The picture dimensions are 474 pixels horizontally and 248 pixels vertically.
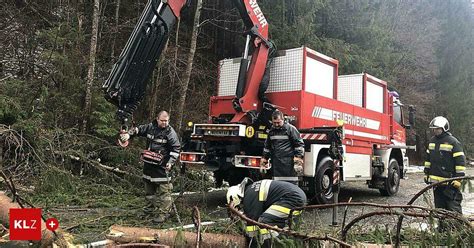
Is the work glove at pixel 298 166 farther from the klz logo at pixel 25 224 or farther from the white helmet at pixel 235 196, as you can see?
the klz logo at pixel 25 224

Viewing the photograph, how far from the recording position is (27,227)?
12.3 feet

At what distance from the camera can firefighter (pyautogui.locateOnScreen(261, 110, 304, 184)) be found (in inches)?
234

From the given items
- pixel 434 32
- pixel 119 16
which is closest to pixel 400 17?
pixel 434 32

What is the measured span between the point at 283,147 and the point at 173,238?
8.44ft

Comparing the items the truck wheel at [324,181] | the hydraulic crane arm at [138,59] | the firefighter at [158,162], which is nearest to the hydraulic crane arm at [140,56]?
the hydraulic crane arm at [138,59]

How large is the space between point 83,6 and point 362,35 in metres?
11.2

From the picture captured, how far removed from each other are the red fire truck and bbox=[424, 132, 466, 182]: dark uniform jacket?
1.41 metres

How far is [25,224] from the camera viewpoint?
A: 150 inches

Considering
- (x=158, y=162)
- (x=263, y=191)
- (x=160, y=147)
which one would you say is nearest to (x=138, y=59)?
(x=160, y=147)

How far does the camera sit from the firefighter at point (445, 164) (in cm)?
531

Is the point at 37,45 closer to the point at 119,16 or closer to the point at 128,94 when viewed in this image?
the point at 119,16

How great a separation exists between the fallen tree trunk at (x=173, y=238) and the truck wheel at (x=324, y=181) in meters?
3.38

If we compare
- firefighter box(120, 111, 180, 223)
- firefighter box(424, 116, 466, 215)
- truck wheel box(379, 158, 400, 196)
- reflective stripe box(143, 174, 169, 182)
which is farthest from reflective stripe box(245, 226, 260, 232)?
truck wheel box(379, 158, 400, 196)

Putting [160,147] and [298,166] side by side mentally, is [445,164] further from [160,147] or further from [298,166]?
[160,147]
